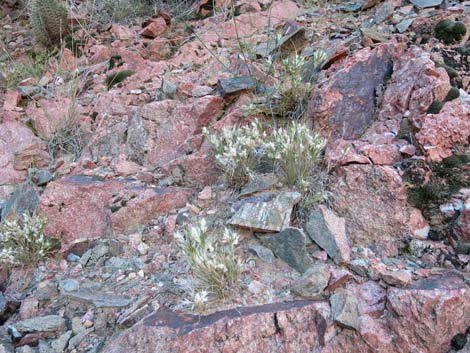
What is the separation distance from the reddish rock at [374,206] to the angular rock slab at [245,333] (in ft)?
1.85

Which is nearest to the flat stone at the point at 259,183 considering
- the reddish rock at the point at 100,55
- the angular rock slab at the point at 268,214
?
the angular rock slab at the point at 268,214

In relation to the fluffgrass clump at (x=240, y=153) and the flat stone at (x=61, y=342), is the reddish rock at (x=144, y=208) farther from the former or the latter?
the flat stone at (x=61, y=342)

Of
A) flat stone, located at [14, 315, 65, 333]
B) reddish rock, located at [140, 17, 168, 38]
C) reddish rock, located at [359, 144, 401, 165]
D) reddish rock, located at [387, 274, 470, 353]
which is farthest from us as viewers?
reddish rock, located at [140, 17, 168, 38]

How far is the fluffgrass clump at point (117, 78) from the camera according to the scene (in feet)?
15.8

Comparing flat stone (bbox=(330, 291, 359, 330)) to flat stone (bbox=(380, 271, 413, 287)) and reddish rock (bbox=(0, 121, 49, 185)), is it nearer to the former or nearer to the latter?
flat stone (bbox=(380, 271, 413, 287))

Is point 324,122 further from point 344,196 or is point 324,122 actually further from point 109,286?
point 109,286

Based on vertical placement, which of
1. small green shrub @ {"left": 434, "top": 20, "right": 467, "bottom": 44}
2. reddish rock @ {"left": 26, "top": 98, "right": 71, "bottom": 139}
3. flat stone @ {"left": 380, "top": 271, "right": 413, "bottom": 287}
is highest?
small green shrub @ {"left": 434, "top": 20, "right": 467, "bottom": 44}

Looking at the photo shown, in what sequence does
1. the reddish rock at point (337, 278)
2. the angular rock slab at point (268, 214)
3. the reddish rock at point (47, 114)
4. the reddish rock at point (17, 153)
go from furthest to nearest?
the reddish rock at point (47, 114), the reddish rock at point (17, 153), the angular rock slab at point (268, 214), the reddish rock at point (337, 278)

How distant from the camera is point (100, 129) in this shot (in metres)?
4.04

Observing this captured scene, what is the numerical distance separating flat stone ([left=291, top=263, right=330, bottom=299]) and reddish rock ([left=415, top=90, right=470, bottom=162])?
0.96 meters

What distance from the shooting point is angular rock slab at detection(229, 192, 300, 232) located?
8.40ft

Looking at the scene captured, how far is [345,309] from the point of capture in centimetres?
209

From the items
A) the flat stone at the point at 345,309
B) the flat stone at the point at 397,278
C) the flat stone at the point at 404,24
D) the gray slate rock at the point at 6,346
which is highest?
the flat stone at the point at 404,24

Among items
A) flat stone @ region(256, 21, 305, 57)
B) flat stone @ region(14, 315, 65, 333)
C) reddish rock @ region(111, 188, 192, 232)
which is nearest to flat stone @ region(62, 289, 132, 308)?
flat stone @ region(14, 315, 65, 333)
